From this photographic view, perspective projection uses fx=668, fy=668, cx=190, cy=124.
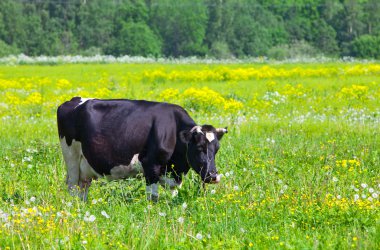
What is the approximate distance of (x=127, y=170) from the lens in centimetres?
898

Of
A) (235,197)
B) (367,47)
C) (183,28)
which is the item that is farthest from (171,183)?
(183,28)

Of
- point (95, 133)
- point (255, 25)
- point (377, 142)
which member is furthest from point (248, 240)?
point (255, 25)

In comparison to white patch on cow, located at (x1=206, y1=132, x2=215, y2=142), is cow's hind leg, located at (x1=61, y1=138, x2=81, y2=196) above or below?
below

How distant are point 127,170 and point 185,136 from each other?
3.26 ft

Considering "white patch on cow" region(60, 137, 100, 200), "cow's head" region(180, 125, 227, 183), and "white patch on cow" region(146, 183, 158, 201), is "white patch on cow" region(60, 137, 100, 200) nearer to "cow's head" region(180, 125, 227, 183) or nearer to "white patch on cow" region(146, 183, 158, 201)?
"white patch on cow" region(146, 183, 158, 201)

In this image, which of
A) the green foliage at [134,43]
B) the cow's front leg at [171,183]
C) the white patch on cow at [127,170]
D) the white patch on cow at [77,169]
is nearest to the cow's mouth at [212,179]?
the cow's front leg at [171,183]

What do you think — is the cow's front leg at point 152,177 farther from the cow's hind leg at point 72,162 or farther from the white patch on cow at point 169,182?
the cow's hind leg at point 72,162

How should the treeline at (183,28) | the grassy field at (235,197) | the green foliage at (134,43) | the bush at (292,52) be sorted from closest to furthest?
the grassy field at (235,197), the bush at (292,52), the treeline at (183,28), the green foliage at (134,43)

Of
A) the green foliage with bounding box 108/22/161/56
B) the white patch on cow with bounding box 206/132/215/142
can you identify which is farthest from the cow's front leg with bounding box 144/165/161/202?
the green foliage with bounding box 108/22/161/56

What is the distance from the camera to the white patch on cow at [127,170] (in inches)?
349

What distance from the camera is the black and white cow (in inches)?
336

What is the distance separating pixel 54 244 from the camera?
5926 mm

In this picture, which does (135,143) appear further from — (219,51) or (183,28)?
(183,28)

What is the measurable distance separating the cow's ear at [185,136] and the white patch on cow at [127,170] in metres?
0.68
